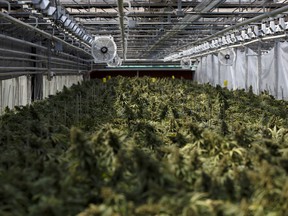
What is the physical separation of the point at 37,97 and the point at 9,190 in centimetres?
1339

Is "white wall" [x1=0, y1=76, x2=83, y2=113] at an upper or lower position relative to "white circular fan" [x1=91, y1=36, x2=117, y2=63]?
lower

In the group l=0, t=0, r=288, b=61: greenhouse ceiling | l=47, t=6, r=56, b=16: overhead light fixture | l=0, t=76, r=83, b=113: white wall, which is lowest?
l=0, t=76, r=83, b=113: white wall

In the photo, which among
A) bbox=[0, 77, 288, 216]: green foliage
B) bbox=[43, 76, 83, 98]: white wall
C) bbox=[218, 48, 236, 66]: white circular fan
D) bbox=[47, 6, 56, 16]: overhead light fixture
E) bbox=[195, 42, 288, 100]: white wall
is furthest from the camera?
bbox=[218, 48, 236, 66]: white circular fan

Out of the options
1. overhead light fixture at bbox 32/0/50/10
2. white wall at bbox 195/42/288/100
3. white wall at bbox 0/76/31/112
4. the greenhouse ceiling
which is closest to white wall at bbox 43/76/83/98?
the greenhouse ceiling

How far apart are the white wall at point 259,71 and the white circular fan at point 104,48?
5.43m

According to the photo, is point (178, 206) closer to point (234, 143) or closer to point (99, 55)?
point (234, 143)

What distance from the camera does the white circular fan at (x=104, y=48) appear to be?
16109mm

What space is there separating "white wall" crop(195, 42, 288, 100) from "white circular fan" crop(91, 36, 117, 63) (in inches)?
214

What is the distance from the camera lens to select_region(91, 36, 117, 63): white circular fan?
16.1 meters

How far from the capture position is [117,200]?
10.9ft

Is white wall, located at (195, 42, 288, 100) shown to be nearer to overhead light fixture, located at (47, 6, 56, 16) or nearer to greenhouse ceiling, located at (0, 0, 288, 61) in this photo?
greenhouse ceiling, located at (0, 0, 288, 61)

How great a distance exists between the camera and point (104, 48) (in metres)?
16.1

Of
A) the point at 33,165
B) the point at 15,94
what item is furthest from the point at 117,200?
the point at 15,94

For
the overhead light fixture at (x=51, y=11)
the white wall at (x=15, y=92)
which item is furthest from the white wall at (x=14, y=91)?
the overhead light fixture at (x=51, y=11)
